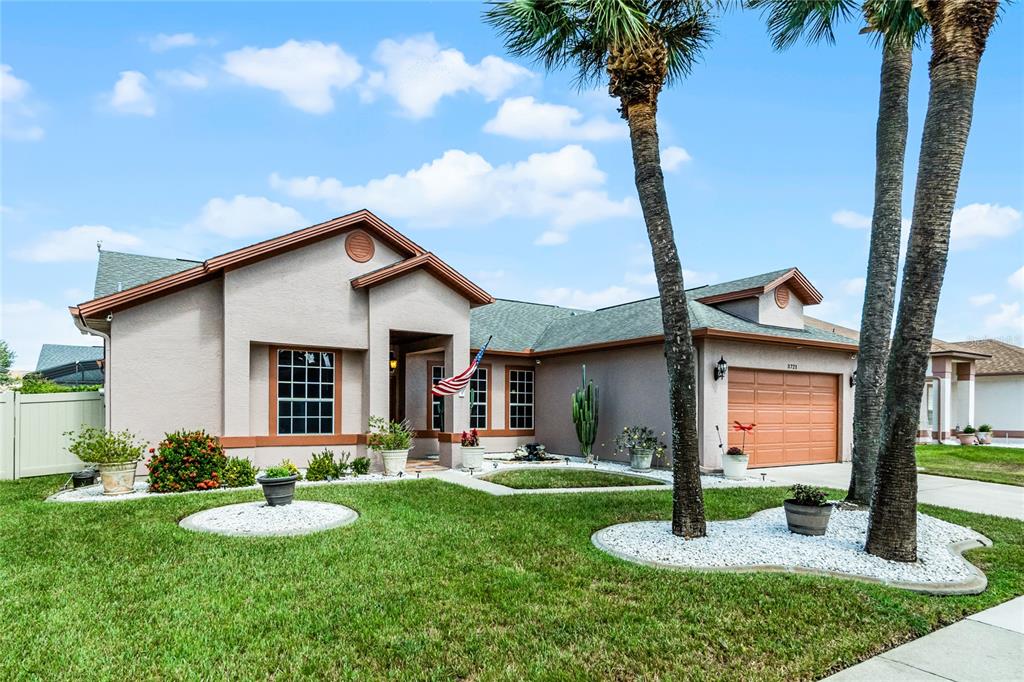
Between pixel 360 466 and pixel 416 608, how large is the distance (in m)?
7.78

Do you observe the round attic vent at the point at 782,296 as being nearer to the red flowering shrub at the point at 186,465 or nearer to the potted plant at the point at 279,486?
the potted plant at the point at 279,486

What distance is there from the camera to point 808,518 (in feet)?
23.6

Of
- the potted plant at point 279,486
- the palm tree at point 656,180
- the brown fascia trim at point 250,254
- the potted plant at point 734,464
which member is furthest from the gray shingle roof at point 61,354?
the palm tree at point 656,180

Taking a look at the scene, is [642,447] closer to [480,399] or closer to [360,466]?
[480,399]

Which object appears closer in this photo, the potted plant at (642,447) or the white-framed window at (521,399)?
the potted plant at (642,447)

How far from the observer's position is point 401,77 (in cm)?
1320

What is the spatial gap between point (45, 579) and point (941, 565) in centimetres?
898

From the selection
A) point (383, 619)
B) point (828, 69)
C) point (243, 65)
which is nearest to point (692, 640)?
point (383, 619)

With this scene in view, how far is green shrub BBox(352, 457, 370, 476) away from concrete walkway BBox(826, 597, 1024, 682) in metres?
9.98

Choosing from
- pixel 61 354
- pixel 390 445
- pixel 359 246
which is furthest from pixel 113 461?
pixel 61 354

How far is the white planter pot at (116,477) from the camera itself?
973 cm

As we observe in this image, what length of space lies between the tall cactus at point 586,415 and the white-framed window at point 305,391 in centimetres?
647

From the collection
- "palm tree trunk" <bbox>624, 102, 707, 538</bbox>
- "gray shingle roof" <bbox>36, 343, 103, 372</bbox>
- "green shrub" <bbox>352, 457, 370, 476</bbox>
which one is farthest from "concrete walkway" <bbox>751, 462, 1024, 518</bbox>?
"gray shingle roof" <bbox>36, 343, 103, 372</bbox>

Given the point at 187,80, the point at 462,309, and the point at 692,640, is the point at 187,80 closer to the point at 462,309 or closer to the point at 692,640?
the point at 462,309
